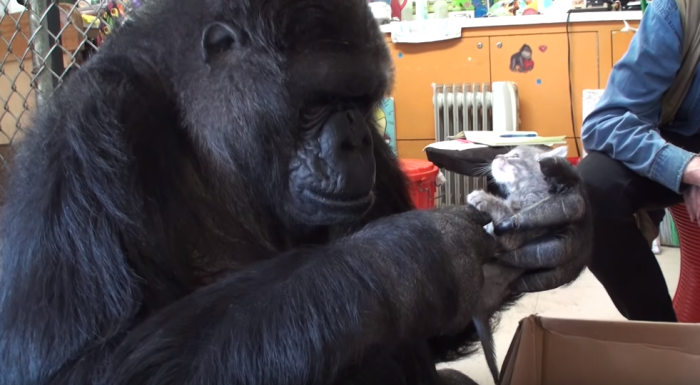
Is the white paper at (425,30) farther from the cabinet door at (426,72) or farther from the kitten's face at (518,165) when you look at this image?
the kitten's face at (518,165)

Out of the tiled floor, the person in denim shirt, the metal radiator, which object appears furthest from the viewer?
the metal radiator

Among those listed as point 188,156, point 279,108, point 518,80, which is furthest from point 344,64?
point 518,80

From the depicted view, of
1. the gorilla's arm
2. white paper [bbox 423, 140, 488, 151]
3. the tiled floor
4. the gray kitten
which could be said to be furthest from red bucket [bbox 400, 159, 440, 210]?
the gorilla's arm

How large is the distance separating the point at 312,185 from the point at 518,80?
2979 mm

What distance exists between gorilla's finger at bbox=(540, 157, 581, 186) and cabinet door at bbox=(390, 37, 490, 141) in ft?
9.38

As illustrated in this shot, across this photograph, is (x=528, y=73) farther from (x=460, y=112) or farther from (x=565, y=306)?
(x=565, y=306)

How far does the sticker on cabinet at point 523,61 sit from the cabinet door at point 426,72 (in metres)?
0.15

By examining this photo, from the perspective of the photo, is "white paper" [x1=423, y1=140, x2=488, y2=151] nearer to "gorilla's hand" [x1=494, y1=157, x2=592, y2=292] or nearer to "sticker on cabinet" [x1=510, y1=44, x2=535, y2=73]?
"sticker on cabinet" [x1=510, y1=44, x2=535, y2=73]

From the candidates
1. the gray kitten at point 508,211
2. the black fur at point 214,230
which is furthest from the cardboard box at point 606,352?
the black fur at point 214,230

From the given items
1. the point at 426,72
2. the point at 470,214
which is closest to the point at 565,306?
the point at 470,214

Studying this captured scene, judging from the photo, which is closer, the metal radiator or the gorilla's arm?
the gorilla's arm

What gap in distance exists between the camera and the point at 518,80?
3.76 metres

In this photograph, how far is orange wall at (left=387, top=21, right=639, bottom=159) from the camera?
11.9 feet

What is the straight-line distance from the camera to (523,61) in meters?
3.73
